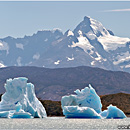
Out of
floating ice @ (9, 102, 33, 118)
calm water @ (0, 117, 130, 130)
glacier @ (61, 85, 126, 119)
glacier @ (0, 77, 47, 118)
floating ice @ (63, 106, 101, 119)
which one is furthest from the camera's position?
glacier @ (0, 77, 47, 118)

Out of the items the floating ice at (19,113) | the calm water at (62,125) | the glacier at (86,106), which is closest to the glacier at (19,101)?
the floating ice at (19,113)

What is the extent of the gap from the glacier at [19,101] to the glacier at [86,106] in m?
8.12

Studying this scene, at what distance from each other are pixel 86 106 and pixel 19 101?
17.9 meters

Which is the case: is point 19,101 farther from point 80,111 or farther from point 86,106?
point 86,106

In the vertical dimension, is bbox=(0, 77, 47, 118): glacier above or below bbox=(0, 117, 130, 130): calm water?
above

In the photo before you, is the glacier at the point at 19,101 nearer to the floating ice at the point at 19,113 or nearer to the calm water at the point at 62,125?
the floating ice at the point at 19,113

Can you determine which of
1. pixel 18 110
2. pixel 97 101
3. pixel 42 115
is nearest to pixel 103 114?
pixel 97 101

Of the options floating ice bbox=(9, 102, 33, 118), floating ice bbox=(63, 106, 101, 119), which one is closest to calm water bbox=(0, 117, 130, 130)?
floating ice bbox=(9, 102, 33, 118)

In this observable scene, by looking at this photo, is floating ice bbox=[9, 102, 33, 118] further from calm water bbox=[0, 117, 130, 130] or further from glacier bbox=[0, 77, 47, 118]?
calm water bbox=[0, 117, 130, 130]

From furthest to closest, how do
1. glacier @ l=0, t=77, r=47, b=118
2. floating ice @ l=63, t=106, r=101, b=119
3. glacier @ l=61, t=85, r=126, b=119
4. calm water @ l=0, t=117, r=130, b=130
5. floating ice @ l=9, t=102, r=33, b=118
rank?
glacier @ l=0, t=77, r=47, b=118 → glacier @ l=61, t=85, r=126, b=119 → floating ice @ l=9, t=102, r=33, b=118 → floating ice @ l=63, t=106, r=101, b=119 → calm water @ l=0, t=117, r=130, b=130

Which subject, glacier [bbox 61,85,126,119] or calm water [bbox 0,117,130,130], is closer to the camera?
calm water [bbox 0,117,130,130]

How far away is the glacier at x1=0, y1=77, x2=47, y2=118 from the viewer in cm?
11238

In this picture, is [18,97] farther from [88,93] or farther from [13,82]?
[88,93]

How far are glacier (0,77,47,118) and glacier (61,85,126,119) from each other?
26.6 ft
